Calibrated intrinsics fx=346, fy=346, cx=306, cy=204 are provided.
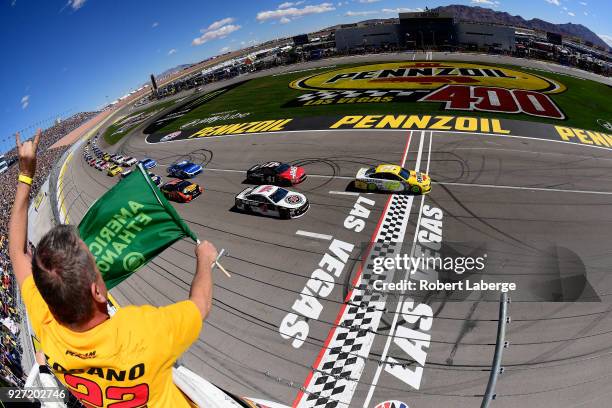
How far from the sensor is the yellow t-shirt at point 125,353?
74.0 inches

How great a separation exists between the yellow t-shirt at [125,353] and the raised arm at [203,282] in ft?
0.34

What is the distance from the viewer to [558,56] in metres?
52.1

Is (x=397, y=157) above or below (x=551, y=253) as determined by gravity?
above

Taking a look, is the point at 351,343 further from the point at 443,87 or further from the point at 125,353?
the point at 443,87

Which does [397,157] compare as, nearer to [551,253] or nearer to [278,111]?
[551,253]

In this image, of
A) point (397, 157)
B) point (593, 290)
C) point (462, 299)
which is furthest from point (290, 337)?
point (397, 157)

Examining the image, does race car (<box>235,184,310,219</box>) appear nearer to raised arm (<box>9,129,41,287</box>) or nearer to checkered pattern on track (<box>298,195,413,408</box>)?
checkered pattern on track (<box>298,195,413,408</box>)

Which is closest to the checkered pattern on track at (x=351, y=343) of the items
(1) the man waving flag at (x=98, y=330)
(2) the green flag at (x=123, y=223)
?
(2) the green flag at (x=123, y=223)

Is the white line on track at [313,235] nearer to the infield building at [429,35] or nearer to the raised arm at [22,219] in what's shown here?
the raised arm at [22,219]

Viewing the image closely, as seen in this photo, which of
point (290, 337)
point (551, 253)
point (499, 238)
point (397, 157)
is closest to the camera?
point (290, 337)

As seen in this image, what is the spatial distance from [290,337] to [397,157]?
1511 cm

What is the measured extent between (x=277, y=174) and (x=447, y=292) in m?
12.2

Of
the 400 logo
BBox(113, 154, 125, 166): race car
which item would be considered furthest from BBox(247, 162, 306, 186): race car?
the 400 logo

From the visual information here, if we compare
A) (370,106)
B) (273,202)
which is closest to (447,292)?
(273,202)
